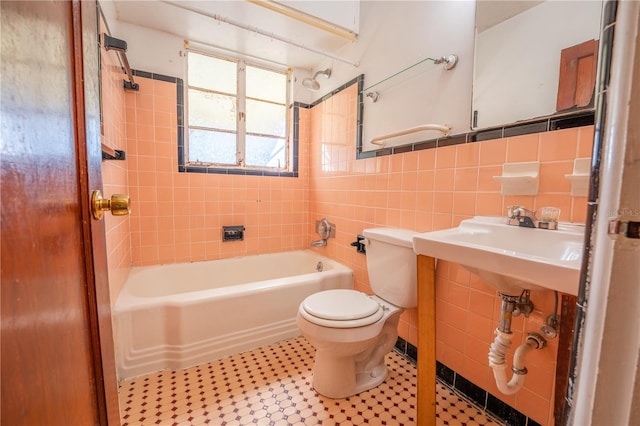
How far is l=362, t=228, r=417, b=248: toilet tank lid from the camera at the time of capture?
4.41 feet

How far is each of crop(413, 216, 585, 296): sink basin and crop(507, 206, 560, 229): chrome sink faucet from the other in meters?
0.02

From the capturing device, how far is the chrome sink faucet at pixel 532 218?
0.97 meters

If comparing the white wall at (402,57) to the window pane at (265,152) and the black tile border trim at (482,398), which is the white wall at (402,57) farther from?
the black tile border trim at (482,398)

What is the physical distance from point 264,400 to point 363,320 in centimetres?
61

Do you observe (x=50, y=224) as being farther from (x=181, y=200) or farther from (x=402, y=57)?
(x=181, y=200)

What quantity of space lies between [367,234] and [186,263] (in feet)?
4.94

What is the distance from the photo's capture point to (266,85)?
2439 mm

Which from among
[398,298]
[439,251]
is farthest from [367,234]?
[439,251]

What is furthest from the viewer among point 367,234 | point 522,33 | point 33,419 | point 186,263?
point 186,263

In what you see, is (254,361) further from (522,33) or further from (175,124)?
(522,33)

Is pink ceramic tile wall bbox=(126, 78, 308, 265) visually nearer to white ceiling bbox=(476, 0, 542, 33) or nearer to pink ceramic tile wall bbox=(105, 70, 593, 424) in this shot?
pink ceramic tile wall bbox=(105, 70, 593, 424)

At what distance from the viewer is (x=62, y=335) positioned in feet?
1.25

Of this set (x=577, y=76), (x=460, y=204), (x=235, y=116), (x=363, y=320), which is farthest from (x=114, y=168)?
(x=577, y=76)

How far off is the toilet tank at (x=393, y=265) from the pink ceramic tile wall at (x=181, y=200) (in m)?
1.19
